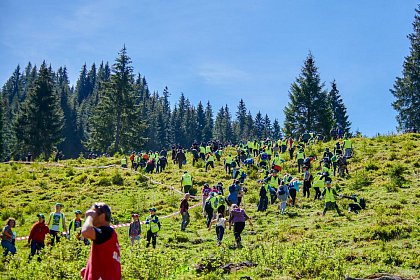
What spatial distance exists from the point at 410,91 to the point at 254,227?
46.3 metres

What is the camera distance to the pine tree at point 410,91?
5541 centimetres

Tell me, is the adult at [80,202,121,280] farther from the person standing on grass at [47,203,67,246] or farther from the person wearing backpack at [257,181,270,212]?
the person wearing backpack at [257,181,270,212]

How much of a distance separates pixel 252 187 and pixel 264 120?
117187 mm

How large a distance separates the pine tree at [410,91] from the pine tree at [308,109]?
10173 mm

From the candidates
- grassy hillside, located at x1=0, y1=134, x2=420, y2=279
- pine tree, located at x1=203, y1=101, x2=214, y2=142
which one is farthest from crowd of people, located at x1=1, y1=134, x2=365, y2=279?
pine tree, located at x1=203, y1=101, x2=214, y2=142

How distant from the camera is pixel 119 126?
60.6 metres

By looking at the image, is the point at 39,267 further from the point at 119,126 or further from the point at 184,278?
the point at 119,126

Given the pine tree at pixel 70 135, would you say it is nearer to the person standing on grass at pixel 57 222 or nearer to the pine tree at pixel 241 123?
the pine tree at pixel 241 123

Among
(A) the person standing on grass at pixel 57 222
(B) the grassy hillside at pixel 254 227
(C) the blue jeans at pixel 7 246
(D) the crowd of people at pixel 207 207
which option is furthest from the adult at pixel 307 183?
(C) the blue jeans at pixel 7 246

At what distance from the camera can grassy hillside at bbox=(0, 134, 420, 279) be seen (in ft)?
33.9

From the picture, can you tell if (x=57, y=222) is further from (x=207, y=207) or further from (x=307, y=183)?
(x=307, y=183)

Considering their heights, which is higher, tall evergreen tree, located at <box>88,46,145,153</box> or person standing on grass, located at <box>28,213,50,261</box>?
tall evergreen tree, located at <box>88,46,145,153</box>

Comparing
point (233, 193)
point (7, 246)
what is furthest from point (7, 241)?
point (233, 193)

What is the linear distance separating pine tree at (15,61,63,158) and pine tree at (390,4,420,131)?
159 ft
